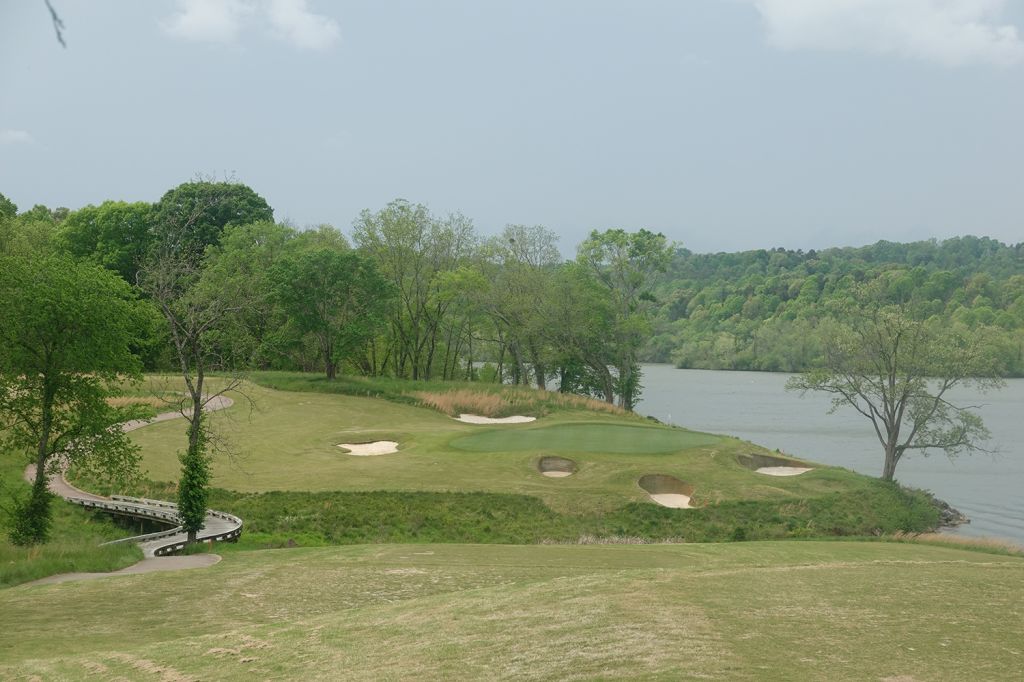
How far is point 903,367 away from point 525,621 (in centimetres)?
3782

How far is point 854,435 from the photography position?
65688 millimetres

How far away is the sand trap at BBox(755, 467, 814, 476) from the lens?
3912 centimetres

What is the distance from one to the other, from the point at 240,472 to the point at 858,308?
31.0 metres

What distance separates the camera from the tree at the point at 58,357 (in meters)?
23.8

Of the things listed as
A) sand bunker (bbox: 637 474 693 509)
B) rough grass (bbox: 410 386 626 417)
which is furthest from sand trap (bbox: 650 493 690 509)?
rough grass (bbox: 410 386 626 417)

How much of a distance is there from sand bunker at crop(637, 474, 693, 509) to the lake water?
1158cm

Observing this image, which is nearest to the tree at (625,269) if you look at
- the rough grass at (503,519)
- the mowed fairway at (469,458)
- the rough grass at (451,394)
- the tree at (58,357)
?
the rough grass at (451,394)

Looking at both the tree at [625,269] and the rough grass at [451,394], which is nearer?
the rough grass at [451,394]

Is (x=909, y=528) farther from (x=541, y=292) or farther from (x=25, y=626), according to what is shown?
(x=541, y=292)

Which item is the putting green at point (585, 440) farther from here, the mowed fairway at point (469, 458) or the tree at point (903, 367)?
the tree at point (903, 367)

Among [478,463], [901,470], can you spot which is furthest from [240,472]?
[901,470]

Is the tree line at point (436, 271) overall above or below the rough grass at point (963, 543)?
above

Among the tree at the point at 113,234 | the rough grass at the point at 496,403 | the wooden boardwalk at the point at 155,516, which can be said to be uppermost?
the tree at the point at 113,234

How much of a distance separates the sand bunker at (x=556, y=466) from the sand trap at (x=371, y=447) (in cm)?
683
